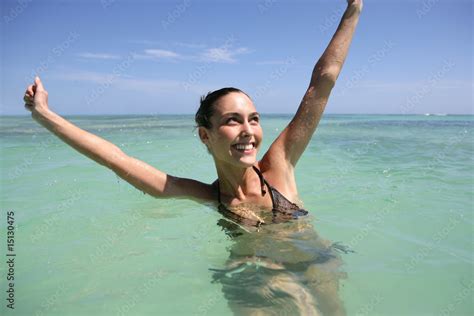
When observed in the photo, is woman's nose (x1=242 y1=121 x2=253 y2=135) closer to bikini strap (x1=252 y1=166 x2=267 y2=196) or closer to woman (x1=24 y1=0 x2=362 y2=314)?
woman (x1=24 y1=0 x2=362 y2=314)

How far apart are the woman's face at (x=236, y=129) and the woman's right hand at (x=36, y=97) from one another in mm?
1172

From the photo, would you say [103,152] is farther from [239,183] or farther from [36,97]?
[239,183]

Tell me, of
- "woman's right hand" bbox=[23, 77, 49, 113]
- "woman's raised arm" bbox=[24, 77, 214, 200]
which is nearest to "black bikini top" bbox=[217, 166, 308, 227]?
"woman's raised arm" bbox=[24, 77, 214, 200]

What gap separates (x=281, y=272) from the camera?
2855 millimetres

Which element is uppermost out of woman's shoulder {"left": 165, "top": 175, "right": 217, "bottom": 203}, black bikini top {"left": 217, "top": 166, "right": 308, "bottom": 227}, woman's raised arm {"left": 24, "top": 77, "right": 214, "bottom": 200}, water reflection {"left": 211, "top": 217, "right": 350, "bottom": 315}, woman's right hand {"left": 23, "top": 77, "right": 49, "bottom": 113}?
woman's right hand {"left": 23, "top": 77, "right": 49, "bottom": 113}

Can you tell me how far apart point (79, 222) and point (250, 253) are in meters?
2.66

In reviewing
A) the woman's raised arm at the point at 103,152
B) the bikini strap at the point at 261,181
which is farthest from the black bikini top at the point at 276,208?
the woman's raised arm at the point at 103,152

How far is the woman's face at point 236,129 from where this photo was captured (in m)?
2.74

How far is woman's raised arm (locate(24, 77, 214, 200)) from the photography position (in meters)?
2.71

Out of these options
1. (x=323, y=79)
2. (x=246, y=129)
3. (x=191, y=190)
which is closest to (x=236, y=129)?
(x=246, y=129)

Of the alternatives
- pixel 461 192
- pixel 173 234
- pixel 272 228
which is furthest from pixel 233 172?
pixel 461 192

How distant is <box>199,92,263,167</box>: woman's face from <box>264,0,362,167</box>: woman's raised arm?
375mm

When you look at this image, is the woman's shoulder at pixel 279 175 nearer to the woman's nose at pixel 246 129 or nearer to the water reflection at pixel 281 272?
the water reflection at pixel 281 272

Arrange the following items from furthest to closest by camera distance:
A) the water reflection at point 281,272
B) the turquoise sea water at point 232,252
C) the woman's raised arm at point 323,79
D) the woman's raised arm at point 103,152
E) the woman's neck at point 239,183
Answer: the woman's neck at point 239,183
the woman's raised arm at point 323,79
the turquoise sea water at point 232,252
the woman's raised arm at point 103,152
the water reflection at point 281,272
